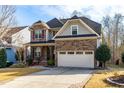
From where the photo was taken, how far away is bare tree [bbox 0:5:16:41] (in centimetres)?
2786

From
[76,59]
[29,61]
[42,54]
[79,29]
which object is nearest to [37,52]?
[42,54]

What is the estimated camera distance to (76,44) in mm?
25812

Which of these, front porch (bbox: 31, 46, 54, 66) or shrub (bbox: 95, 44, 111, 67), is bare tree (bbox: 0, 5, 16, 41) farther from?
shrub (bbox: 95, 44, 111, 67)

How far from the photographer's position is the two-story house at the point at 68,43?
25.1m

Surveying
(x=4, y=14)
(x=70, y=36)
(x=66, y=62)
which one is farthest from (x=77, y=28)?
(x=4, y=14)

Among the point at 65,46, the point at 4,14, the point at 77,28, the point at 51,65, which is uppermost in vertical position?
the point at 4,14

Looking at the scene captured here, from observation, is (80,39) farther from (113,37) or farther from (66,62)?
(113,37)

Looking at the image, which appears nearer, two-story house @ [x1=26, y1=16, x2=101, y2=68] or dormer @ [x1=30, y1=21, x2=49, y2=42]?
two-story house @ [x1=26, y1=16, x2=101, y2=68]

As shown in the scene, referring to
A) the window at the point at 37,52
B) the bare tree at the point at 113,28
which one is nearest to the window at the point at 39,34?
the window at the point at 37,52

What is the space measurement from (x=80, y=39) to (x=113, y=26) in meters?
18.0

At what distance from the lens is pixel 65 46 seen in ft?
86.8

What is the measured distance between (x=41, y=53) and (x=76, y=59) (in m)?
5.96

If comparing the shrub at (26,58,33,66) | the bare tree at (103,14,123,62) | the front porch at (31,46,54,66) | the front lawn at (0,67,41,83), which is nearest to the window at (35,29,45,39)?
the front porch at (31,46,54,66)

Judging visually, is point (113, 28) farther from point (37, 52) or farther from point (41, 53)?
point (37, 52)
